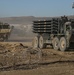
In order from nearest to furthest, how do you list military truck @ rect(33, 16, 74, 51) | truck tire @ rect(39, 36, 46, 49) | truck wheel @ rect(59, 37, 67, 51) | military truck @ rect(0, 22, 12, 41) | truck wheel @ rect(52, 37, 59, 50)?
military truck @ rect(33, 16, 74, 51)
truck wheel @ rect(59, 37, 67, 51)
truck wheel @ rect(52, 37, 59, 50)
truck tire @ rect(39, 36, 46, 49)
military truck @ rect(0, 22, 12, 41)

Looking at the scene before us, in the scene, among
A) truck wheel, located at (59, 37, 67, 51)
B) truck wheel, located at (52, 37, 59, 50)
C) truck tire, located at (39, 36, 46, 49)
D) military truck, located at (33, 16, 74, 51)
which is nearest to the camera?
military truck, located at (33, 16, 74, 51)

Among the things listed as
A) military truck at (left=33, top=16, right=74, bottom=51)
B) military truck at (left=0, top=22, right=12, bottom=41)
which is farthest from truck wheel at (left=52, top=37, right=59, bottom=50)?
military truck at (left=0, top=22, right=12, bottom=41)

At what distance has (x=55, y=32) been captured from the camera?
25.0 meters

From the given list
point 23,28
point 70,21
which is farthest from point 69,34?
point 23,28

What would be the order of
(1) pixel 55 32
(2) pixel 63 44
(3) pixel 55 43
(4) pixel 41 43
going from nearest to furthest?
(2) pixel 63 44
(3) pixel 55 43
(1) pixel 55 32
(4) pixel 41 43

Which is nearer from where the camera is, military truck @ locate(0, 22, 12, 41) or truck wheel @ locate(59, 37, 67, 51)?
truck wheel @ locate(59, 37, 67, 51)

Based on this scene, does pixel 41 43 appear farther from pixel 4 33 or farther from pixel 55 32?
pixel 4 33

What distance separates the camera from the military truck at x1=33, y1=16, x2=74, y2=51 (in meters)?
22.8

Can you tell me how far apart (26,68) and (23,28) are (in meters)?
81.5

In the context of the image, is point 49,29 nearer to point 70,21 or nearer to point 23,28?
point 70,21

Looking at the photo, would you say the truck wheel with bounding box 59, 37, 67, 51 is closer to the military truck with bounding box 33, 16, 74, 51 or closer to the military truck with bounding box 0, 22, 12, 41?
the military truck with bounding box 33, 16, 74, 51

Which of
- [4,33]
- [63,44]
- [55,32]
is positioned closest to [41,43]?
[55,32]

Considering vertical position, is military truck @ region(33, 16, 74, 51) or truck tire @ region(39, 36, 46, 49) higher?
military truck @ region(33, 16, 74, 51)

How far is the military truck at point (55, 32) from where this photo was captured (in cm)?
2281
